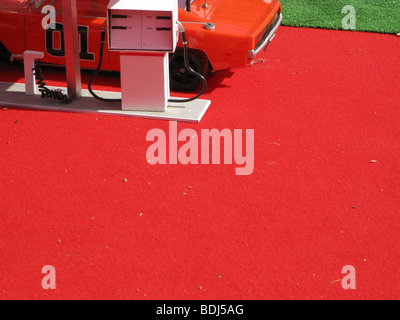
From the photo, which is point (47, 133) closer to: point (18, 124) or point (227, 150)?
point (18, 124)

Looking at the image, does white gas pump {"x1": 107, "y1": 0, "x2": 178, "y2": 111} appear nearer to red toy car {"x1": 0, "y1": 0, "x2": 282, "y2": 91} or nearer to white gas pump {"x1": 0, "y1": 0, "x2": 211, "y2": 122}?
white gas pump {"x1": 0, "y1": 0, "x2": 211, "y2": 122}

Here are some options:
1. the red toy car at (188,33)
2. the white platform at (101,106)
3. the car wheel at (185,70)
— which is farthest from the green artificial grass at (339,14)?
the white platform at (101,106)

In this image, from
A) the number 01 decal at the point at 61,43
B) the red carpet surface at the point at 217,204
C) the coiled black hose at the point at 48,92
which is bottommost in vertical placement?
the red carpet surface at the point at 217,204

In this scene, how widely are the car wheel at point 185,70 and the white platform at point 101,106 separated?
0.41m

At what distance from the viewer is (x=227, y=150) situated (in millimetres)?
6539

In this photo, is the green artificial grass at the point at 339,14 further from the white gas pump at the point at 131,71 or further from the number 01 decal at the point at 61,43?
the number 01 decal at the point at 61,43

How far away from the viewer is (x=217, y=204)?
5629 millimetres

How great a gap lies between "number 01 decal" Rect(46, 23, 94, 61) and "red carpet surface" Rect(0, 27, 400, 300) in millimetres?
454

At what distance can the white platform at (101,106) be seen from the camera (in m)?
7.22

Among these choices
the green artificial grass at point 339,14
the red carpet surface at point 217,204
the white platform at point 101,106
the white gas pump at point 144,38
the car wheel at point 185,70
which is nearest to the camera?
the red carpet surface at point 217,204

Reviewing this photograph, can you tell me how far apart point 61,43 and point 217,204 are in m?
3.72

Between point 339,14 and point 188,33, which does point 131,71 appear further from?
point 339,14

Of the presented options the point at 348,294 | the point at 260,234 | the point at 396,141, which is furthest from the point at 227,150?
the point at 348,294

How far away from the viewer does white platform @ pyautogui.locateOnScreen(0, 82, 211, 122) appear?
23.7 feet
